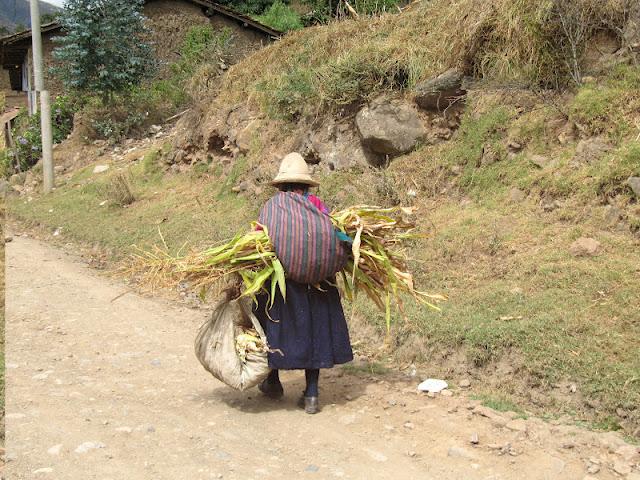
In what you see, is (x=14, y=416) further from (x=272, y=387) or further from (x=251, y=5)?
(x=251, y=5)

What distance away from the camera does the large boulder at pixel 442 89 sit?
8.92 meters

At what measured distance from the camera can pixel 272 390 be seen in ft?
16.5

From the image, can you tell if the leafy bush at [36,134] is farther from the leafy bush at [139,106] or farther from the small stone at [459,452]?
the small stone at [459,452]

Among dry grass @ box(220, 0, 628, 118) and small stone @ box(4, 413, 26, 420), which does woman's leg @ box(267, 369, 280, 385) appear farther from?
dry grass @ box(220, 0, 628, 118)

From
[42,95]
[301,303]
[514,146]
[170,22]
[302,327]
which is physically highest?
[170,22]

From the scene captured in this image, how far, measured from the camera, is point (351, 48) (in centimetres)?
1092

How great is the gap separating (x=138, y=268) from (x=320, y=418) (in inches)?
61.3

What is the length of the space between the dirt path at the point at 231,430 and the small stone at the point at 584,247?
74.2 inches

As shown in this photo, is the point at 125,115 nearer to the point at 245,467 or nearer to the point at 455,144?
the point at 455,144

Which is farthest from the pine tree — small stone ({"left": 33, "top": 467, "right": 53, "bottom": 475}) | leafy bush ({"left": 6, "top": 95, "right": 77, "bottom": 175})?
small stone ({"left": 33, "top": 467, "right": 53, "bottom": 475})

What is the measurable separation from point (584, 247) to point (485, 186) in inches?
76.0

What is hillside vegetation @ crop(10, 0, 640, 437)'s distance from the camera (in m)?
5.10

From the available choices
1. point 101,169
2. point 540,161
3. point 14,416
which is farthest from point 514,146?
point 101,169

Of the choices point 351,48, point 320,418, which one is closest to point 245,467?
point 320,418
